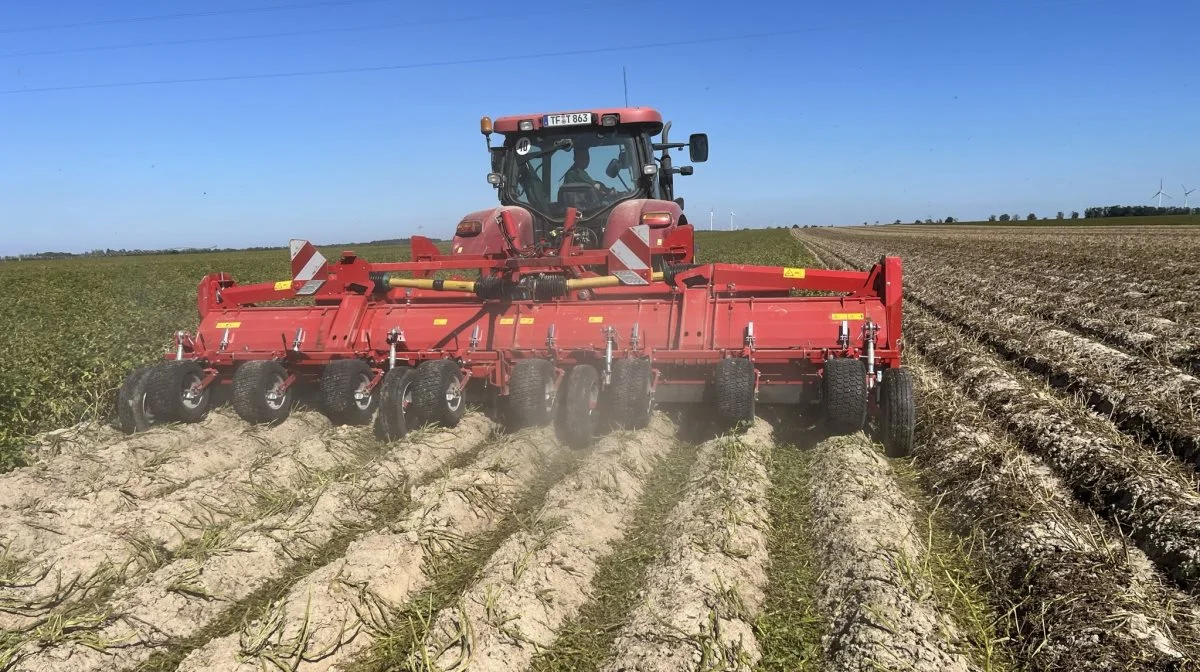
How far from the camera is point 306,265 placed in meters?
6.42

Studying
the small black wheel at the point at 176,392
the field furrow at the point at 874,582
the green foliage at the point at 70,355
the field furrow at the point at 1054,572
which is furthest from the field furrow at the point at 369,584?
the green foliage at the point at 70,355

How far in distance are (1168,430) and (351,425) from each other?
5.57 m

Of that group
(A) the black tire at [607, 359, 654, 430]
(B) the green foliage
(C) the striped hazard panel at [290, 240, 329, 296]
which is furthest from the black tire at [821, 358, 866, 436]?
(B) the green foliage

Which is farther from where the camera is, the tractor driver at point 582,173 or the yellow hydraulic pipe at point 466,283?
the tractor driver at point 582,173

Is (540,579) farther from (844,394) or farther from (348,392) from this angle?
(348,392)

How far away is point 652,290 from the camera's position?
6.35m

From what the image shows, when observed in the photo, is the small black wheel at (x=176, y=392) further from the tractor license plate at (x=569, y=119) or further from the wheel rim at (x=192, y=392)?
the tractor license plate at (x=569, y=119)

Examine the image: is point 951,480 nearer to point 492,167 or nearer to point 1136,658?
point 1136,658

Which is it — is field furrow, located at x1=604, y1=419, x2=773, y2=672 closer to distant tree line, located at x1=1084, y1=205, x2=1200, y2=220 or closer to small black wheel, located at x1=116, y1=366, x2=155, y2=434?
small black wheel, located at x1=116, y1=366, x2=155, y2=434

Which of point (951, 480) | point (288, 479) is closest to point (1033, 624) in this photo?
point (951, 480)

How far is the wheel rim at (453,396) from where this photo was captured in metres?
5.41

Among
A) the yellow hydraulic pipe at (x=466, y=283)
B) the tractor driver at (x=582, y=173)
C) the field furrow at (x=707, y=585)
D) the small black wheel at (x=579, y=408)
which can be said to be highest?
the tractor driver at (x=582, y=173)

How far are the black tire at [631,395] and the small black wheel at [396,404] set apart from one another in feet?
4.66

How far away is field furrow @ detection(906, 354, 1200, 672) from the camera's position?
2643 mm
